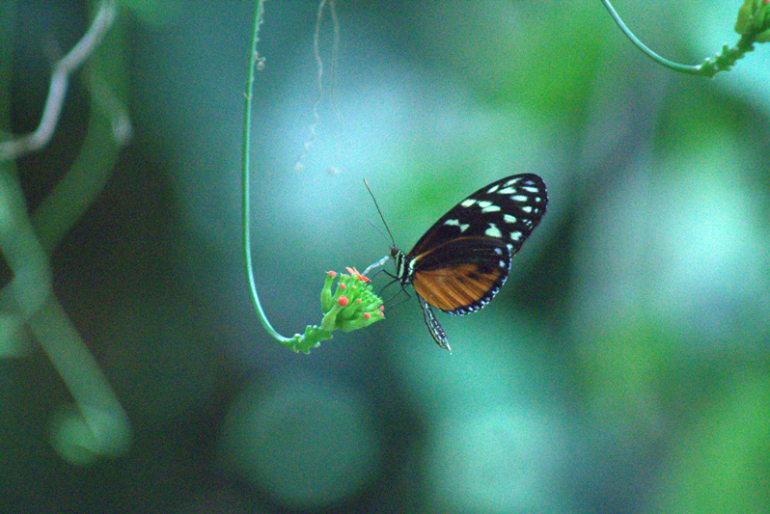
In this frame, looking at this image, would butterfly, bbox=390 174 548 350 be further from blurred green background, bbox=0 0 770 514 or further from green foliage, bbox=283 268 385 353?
blurred green background, bbox=0 0 770 514

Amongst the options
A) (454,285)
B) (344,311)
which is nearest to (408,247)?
(454,285)

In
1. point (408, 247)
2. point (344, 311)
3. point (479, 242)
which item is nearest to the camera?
point (344, 311)

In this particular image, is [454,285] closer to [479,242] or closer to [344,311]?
[479,242]

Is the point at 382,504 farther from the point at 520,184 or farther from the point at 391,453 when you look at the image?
the point at 520,184

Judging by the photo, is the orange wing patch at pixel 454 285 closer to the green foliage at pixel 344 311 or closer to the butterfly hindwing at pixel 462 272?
the butterfly hindwing at pixel 462 272

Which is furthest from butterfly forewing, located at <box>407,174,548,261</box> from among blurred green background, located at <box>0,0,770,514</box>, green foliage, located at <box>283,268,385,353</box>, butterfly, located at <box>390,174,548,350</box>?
blurred green background, located at <box>0,0,770,514</box>

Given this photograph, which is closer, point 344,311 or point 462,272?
point 344,311
